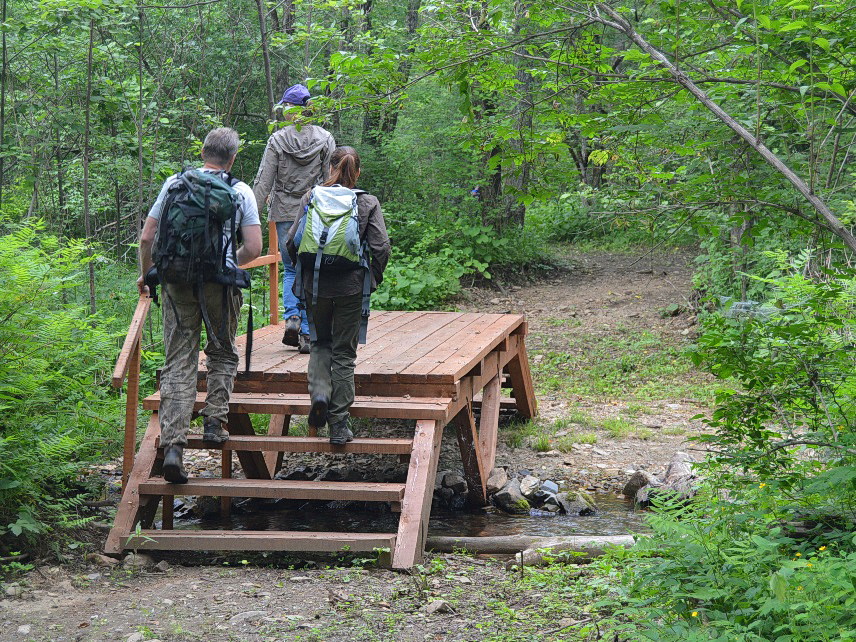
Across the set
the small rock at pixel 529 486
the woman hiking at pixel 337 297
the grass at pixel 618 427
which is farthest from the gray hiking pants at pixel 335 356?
the grass at pixel 618 427

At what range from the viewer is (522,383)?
9.30 meters

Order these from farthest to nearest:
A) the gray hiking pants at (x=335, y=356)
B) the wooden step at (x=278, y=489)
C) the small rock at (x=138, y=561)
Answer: the gray hiking pants at (x=335, y=356) < the wooden step at (x=278, y=489) < the small rock at (x=138, y=561)

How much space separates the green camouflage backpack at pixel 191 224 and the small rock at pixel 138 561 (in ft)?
5.54

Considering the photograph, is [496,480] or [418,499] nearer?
[418,499]

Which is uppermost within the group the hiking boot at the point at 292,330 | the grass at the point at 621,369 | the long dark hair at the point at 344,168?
the long dark hair at the point at 344,168

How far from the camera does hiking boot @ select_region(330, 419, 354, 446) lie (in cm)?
564

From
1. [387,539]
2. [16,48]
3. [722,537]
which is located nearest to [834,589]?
[722,537]

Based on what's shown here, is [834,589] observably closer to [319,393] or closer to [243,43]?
[319,393]

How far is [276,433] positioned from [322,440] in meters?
1.87

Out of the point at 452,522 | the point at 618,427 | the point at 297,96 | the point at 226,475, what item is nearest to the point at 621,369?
the point at 618,427

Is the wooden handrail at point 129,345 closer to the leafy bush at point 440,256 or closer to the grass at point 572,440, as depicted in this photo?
the grass at point 572,440

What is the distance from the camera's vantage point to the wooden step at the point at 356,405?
19.1ft

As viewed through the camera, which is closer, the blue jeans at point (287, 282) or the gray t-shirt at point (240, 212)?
the gray t-shirt at point (240, 212)

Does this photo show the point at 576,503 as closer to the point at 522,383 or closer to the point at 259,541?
the point at 522,383
